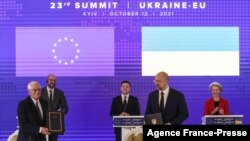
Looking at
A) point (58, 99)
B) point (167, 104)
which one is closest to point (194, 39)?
point (167, 104)

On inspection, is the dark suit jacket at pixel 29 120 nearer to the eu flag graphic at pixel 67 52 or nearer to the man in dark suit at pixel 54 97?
the man in dark suit at pixel 54 97

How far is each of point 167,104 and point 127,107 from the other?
5.53 feet

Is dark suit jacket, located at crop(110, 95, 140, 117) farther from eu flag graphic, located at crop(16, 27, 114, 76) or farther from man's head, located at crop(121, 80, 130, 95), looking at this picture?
eu flag graphic, located at crop(16, 27, 114, 76)

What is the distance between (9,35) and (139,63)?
8.01 feet

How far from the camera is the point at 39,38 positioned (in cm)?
1008

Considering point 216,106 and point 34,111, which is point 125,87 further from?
point 34,111

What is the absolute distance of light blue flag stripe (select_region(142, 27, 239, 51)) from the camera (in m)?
10.1

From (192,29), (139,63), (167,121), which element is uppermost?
(192,29)

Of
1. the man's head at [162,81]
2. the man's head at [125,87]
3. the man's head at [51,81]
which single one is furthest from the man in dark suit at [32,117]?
the man's head at [125,87]

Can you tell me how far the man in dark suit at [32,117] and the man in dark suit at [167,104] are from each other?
1.56 m

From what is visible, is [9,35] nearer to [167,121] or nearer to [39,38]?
[39,38]

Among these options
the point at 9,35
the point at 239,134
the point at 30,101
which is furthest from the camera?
the point at 9,35

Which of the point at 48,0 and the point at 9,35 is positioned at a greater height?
the point at 48,0

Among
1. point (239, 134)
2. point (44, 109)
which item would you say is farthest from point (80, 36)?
point (239, 134)
